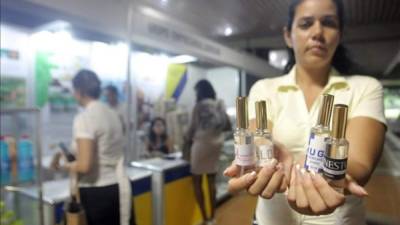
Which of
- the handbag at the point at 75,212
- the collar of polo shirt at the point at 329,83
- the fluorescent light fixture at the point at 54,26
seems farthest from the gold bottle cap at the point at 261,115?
the fluorescent light fixture at the point at 54,26

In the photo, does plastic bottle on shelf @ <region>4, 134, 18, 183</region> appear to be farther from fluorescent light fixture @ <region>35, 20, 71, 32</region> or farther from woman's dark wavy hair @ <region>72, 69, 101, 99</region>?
fluorescent light fixture @ <region>35, 20, 71, 32</region>

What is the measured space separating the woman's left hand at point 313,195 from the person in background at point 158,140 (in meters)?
1.32

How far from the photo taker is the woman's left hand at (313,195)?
0.70ft

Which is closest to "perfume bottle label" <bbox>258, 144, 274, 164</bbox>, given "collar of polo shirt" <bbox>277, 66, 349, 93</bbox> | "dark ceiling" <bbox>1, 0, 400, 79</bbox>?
"collar of polo shirt" <bbox>277, 66, 349, 93</bbox>

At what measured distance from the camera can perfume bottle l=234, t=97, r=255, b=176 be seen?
0.79ft

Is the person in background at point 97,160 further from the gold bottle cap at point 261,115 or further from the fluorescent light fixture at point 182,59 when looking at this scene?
the gold bottle cap at point 261,115

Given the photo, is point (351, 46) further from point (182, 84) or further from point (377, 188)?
point (182, 84)

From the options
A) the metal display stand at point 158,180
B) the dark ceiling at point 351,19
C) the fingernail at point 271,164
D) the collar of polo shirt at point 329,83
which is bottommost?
the metal display stand at point 158,180

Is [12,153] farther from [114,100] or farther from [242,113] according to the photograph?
[242,113]

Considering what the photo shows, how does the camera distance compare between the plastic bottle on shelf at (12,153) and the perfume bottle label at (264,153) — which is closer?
the perfume bottle label at (264,153)

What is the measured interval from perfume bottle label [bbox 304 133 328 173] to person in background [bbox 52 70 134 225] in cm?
79

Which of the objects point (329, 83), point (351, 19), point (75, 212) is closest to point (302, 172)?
point (329, 83)

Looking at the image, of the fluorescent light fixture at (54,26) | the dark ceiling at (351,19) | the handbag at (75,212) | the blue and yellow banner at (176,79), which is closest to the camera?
the dark ceiling at (351,19)

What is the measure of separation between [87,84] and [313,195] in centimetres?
87
